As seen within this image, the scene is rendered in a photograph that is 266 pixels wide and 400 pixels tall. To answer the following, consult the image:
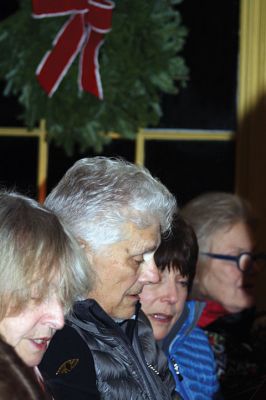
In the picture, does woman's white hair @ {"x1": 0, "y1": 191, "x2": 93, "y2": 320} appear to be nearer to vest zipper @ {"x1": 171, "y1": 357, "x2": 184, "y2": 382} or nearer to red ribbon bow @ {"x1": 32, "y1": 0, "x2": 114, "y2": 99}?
vest zipper @ {"x1": 171, "y1": 357, "x2": 184, "y2": 382}

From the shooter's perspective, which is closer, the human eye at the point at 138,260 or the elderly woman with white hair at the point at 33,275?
the elderly woman with white hair at the point at 33,275

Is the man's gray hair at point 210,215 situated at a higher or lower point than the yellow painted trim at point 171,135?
lower

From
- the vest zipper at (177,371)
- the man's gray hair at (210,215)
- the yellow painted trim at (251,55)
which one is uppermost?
the yellow painted trim at (251,55)

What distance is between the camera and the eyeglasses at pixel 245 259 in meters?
3.79

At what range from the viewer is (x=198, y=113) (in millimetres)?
5426

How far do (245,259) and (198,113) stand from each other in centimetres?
177

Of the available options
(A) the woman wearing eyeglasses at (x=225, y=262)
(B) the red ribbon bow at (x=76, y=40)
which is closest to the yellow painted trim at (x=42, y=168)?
(B) the red ribbon bow at (x=76, y=40)

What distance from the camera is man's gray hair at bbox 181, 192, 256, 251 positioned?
379 cm

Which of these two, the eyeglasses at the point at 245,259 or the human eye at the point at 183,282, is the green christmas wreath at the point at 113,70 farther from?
the human eye at the point at 183,282

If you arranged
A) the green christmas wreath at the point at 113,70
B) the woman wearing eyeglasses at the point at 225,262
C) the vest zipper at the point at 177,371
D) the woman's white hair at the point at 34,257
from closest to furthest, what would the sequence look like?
the woman's white hair at the point at 34,257, the vest zipper at the point at 177,371, the woman wearing eyeglasses at the point at 225,262, the green christmas wreath at the point at 113,70

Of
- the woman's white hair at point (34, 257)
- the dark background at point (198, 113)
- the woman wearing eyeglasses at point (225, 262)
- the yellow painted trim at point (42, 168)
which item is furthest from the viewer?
the yellow painted trim at point (42, 168)

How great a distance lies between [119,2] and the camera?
530 cm

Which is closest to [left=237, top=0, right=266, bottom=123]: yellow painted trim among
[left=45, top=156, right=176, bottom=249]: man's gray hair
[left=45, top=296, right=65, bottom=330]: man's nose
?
[left=45, top=156, right=176, bottom=249]: man's gray hair

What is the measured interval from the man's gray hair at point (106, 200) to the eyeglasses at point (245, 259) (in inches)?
48.4
